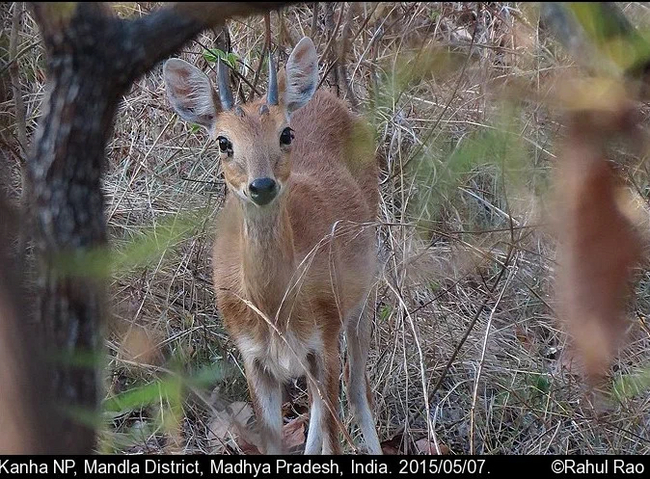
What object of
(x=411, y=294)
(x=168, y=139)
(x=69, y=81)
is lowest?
(x=411, y=294)

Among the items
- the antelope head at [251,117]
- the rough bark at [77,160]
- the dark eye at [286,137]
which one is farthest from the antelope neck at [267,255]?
the rough bark at [77,160]

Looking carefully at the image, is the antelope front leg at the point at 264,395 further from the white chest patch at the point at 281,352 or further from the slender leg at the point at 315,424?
the slender leg at the point at 315,424

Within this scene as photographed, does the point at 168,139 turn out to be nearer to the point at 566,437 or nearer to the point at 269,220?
the point at 269,220

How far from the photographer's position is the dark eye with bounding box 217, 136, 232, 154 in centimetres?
439

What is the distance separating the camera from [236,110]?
4.48m

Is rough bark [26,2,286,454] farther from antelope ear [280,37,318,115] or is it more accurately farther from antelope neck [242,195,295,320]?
antelope ear [280,37,318,115]

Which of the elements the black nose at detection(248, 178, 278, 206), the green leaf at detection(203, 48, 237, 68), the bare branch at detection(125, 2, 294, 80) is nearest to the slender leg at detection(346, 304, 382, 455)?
the black nose at detection(248, 178, 278, 206)

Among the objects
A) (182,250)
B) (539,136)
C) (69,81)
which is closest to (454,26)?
(539,136)

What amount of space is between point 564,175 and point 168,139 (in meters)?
5.10

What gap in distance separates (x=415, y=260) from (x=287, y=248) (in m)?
0.64

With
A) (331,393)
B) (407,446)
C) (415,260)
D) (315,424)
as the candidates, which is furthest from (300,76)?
(407,446)

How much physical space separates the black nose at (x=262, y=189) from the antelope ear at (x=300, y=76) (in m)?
0.69

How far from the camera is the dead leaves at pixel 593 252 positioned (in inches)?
51.6
